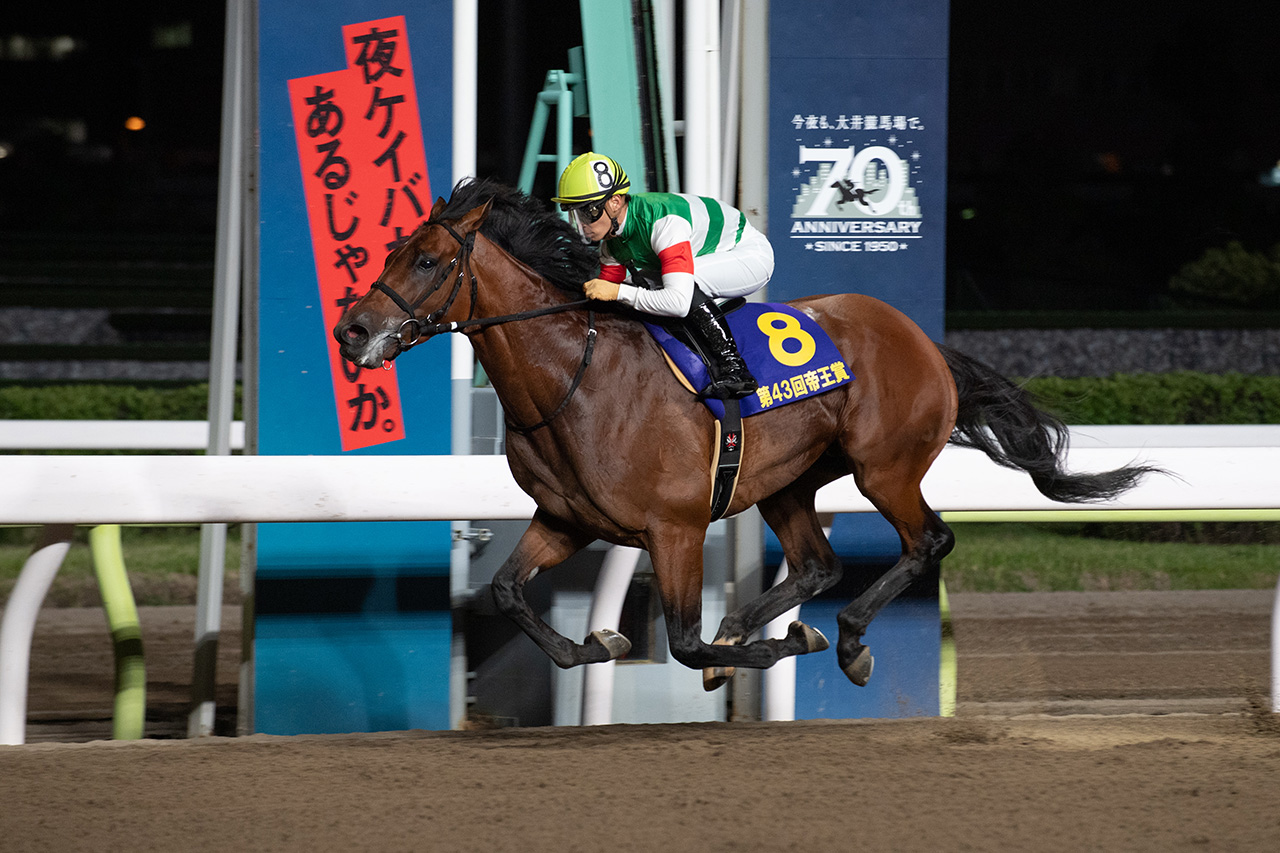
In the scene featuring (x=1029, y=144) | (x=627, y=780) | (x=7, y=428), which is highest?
(x=1029, y=144)

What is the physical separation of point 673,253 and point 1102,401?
21.4ft

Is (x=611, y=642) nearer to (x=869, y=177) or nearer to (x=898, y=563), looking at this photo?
(x=898, y=563)

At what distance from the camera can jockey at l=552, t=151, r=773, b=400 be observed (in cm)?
325

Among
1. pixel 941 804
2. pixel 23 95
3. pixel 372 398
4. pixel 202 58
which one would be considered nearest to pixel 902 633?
pixel 941 804

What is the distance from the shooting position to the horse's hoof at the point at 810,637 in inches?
138

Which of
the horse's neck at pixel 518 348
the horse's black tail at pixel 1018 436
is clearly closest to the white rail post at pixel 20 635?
the horse's neck at pixel 518 348

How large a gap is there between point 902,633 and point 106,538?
2328 millimetres

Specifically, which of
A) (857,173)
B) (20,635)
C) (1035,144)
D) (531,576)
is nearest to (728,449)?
(531,576)

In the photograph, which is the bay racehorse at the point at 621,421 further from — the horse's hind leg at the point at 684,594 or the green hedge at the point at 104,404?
the green hedge at the point at 104,404

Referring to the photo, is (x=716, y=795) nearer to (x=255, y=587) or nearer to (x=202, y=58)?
(x=255, y=587)

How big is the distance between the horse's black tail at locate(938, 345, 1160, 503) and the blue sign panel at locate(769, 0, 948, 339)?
0.34 meters

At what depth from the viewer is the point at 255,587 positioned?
383 cm

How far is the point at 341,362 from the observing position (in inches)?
151

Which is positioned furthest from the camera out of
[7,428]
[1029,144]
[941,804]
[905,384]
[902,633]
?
[1029,144]
